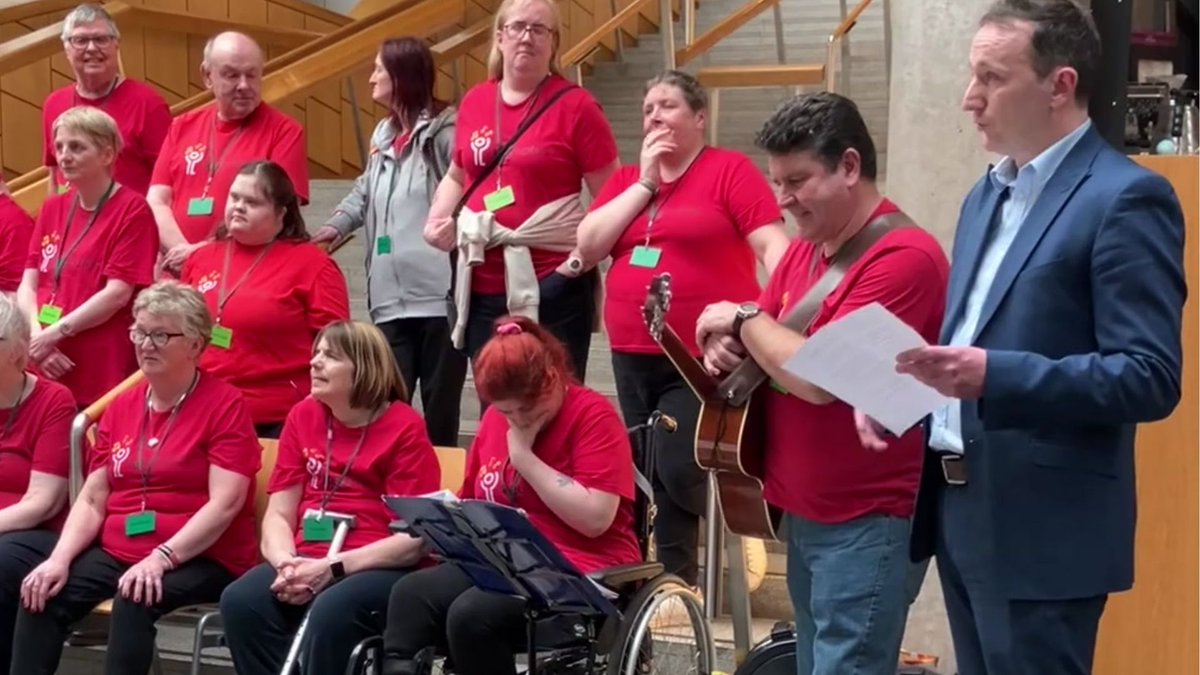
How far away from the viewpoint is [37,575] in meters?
4.36

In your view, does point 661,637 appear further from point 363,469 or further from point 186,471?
point 186,471

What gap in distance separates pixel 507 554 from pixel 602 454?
14.4 inches

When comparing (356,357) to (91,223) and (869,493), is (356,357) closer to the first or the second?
(91,223)

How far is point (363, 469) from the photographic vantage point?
4.26m

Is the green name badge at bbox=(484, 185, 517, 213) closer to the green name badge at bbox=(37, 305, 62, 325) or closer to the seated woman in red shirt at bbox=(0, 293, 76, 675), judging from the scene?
the seated woman in red shirt at bbox=(0, 293, 76, 675)

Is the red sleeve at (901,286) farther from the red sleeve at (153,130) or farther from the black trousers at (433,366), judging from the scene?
the red sleeve at (153,130)

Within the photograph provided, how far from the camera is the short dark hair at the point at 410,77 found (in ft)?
16.8

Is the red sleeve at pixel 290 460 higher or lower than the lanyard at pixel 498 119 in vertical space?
lower

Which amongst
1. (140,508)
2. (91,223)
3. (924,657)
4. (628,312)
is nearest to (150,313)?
(140,508)

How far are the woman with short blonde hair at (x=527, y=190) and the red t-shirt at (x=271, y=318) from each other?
431 mm

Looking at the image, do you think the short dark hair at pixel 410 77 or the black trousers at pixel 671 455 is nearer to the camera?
the black trousers at pixel 671 455

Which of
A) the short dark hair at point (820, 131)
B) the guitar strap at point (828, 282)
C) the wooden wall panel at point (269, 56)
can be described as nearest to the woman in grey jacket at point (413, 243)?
the guitar strap at point (828, 282)

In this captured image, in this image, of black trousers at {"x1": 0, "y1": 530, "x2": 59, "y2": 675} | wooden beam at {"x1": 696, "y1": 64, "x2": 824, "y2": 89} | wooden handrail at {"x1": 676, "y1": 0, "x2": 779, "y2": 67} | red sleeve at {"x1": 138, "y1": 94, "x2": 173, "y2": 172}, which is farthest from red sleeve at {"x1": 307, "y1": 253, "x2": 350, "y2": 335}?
wooden handrail at {"x1": 676, "y1": 0, "x2": 779, "y2": 67}

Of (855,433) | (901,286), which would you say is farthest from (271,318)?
(901,286)
